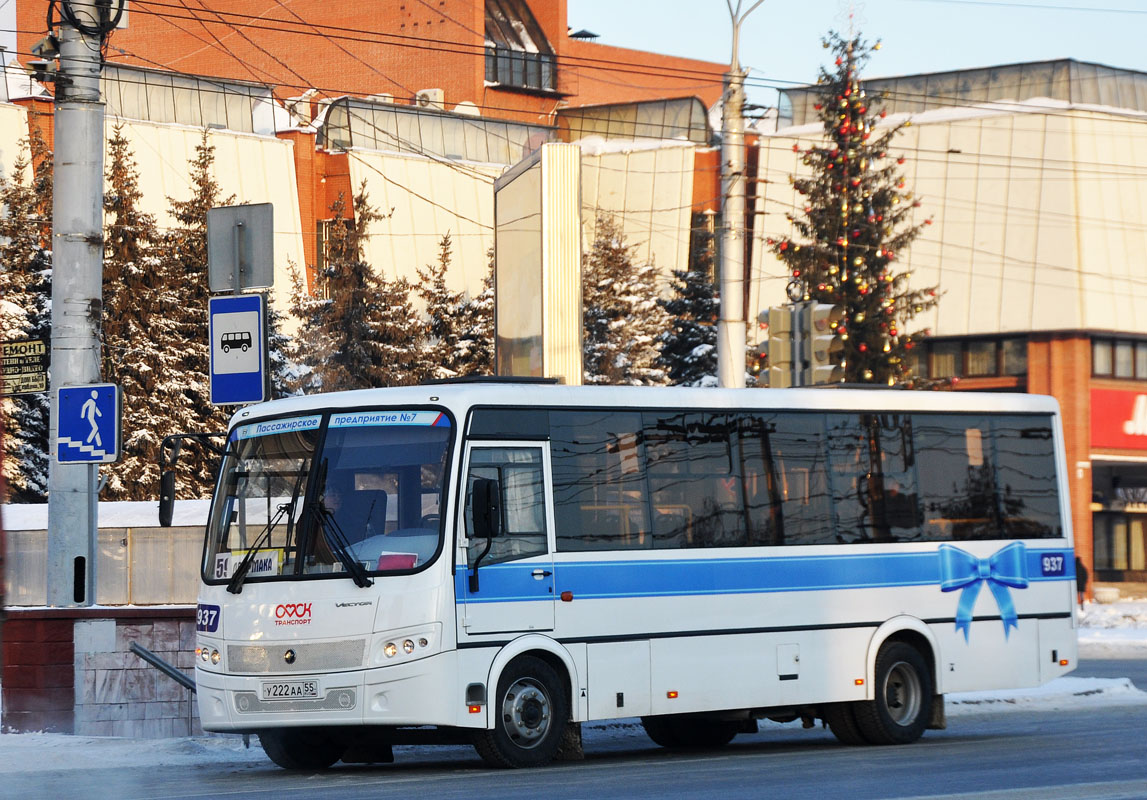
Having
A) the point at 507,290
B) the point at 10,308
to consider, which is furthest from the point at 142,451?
the point at 507,290

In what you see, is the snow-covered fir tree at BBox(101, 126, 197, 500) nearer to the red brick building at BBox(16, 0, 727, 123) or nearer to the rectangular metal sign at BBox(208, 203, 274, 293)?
the red brick building at BBox(16, 0, 727, 123)

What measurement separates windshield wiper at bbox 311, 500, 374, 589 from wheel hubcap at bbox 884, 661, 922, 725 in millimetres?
4920

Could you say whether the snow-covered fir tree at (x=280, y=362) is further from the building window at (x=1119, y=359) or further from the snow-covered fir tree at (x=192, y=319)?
the building window at (x=1119, y=359)

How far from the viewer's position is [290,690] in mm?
11445

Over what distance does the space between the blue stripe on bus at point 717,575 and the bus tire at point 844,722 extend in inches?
39.9

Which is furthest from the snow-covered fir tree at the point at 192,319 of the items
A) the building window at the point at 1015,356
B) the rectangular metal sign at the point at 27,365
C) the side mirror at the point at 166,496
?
the side mirror at the point at 166,496

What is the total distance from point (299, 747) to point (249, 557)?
4.95 ft

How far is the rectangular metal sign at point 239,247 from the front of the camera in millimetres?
13336

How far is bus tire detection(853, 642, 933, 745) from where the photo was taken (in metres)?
14.0

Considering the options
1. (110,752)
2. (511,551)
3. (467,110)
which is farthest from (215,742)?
(467,110)

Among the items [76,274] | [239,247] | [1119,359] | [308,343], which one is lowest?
[76,274]

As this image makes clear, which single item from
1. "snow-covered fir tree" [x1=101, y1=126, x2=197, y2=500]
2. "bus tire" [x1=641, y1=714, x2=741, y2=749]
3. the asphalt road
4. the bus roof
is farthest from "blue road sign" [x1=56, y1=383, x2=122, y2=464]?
"snow-covered fir tree" [x1=101, y1=126, x2=197, y2=500]

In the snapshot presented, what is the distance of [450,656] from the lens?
37.1 feet

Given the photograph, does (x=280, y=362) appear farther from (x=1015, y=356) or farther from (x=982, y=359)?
(x=1015, y=356)
